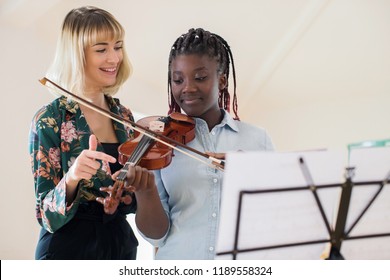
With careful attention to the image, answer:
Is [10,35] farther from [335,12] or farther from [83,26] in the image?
[335,12]

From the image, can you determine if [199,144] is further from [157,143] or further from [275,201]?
[275,201]

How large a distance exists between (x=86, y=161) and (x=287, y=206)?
0.41 metres

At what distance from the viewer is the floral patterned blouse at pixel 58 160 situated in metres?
1.11

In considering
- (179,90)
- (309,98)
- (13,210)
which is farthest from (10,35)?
(309,98)

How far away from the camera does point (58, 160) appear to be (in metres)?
1.19

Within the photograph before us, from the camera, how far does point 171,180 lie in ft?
3.87

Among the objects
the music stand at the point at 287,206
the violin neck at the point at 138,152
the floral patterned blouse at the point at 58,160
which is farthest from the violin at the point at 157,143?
the music stand at the point at 287,206

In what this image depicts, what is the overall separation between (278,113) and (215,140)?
348cm

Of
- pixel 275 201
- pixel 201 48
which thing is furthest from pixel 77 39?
pixel 275 201

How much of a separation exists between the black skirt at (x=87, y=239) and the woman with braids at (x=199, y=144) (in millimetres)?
113

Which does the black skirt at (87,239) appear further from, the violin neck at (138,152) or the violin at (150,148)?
the violin neck at (138,152)

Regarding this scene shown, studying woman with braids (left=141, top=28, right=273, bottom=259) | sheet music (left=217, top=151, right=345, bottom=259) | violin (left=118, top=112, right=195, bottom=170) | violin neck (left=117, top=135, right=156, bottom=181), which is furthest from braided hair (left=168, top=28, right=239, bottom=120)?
sheet music (left=217, top=151, right=345, bottom=259)

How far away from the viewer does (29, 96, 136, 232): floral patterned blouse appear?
3.65ft

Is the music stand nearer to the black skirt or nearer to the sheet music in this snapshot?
the sheet music
